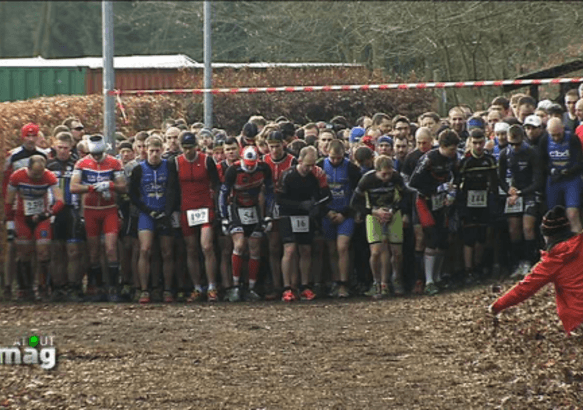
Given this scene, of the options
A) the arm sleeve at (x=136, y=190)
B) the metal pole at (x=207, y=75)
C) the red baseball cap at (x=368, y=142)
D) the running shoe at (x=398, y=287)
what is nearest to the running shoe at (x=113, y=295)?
the arm sleeve at (x=136, y=190)

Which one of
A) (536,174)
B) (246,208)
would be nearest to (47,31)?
(246,208)

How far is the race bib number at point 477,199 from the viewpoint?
16906 millimetres

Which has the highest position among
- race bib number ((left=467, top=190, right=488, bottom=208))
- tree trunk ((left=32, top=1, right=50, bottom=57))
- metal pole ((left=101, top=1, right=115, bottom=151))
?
tree trunk ((left=32, top=1, right=50, bottom=57))

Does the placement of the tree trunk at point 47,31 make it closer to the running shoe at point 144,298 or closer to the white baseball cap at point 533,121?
the running shoe at point 144,298

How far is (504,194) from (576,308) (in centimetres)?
543

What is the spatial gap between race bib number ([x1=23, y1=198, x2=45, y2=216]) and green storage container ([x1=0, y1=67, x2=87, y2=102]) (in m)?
14.9

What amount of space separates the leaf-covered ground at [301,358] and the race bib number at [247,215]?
158 cm

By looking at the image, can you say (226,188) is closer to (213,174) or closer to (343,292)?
(213,174)

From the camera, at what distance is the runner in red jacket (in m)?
11.5

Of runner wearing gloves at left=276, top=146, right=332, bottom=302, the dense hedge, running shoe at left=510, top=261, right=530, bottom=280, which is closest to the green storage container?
the dense hedge

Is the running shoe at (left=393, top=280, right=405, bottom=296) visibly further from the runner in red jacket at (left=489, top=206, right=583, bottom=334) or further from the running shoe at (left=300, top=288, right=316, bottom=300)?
the runner in red jacket at (left=489, top=206, right=583, bottom=334)

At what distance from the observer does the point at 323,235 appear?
17.2 metres

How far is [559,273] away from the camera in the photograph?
1163 centimetres

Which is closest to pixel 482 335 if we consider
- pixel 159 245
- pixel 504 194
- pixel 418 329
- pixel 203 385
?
pixel 418 329
